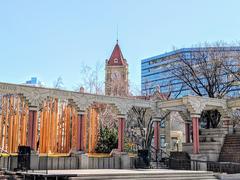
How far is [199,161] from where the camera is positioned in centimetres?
2131

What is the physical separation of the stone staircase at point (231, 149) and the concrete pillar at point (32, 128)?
11623 mm

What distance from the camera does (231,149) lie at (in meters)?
24.0

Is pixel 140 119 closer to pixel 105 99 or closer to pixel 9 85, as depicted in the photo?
pixel 105 99

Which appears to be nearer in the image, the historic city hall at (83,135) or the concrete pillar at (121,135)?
the historic city hall at (83,135)

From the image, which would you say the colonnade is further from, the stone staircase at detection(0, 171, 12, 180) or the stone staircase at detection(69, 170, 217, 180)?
the stone staircase at detection(69, 170, 217, 180)

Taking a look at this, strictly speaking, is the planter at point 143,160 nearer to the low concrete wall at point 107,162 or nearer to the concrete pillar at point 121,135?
the low concrete wall at point 107,162

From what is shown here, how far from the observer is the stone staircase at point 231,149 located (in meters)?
23.5

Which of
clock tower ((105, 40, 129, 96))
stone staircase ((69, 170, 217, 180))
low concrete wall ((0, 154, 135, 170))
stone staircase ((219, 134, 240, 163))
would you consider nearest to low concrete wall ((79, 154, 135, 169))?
low concrete wall ((0, 154, 135, 170))

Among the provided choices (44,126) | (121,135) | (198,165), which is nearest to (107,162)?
(121,135)

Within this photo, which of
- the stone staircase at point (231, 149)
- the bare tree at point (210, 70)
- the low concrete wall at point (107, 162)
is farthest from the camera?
the bare tree at point (210, 70)

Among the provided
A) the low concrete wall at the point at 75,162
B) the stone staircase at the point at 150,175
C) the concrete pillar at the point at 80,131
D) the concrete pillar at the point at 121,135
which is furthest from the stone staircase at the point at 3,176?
the concrete pillar at the point at 121,135

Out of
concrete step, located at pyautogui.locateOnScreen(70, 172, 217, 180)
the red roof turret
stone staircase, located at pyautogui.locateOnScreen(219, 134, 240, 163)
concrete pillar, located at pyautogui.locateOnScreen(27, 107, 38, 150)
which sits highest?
the red roof turret

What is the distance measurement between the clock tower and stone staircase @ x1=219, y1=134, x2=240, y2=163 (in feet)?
42.2

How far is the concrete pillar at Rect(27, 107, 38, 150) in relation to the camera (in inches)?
765
